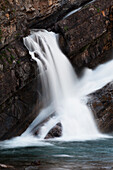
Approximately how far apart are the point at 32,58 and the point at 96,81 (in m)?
6.10

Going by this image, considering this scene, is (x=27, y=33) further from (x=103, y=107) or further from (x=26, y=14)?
(x=103, y=107)

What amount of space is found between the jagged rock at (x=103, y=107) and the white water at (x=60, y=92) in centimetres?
45

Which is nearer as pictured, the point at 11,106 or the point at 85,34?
the point at 11,106

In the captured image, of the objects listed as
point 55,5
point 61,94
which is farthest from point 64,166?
point 55,5

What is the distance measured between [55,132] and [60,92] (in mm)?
4001

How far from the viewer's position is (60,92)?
19.8 metres

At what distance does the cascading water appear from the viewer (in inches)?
693

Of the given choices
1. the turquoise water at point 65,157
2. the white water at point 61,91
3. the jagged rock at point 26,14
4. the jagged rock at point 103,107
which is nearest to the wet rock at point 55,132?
the white water at point 61,91

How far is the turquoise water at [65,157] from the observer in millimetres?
8812

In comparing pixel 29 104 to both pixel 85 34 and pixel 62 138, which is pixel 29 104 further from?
pixel 85 34

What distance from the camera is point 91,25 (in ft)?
74.3

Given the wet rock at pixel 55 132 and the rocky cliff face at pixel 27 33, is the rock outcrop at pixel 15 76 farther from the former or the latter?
the wet rock at pixel 55 132

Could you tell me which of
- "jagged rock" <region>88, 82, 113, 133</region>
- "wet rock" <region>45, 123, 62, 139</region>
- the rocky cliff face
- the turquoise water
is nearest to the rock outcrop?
the rocky cliff face

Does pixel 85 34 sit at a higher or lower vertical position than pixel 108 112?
higher
